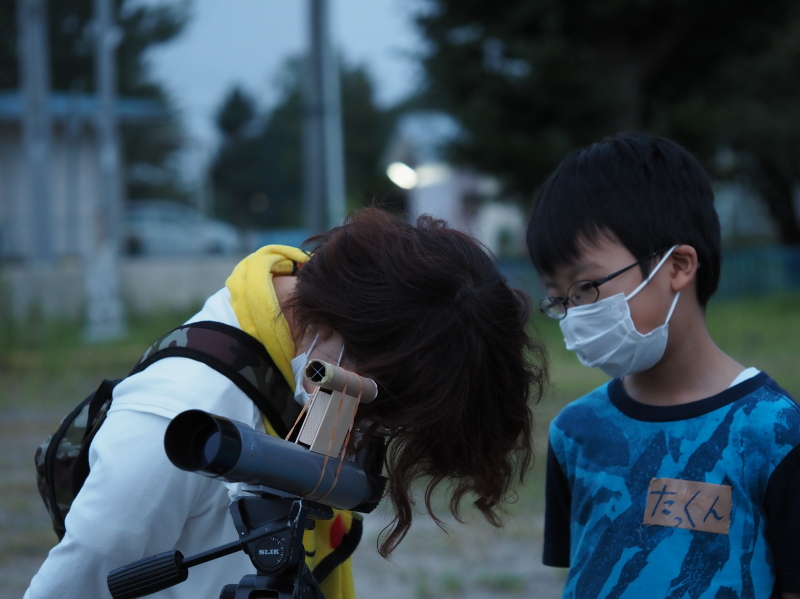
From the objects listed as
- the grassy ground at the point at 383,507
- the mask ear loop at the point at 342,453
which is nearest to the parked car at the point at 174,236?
the grassy ground at the point at 383,507

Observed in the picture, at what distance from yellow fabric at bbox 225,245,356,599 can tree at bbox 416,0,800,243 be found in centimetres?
1300

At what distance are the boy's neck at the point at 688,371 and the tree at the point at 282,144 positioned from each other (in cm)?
2850

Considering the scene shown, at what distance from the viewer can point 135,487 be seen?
4.45 feet

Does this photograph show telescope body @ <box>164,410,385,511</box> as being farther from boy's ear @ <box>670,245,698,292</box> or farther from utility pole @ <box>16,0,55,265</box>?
utility pole @ <box>16,0,55,265</box>

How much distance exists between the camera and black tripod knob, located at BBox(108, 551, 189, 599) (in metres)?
1.16

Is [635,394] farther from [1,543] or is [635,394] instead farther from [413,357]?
[1,543]

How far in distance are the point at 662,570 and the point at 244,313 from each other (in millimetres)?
857

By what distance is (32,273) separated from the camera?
13.9 meters

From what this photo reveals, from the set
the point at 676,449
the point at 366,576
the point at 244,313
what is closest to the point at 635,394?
the point at 676,449

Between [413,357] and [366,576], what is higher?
[413,357]

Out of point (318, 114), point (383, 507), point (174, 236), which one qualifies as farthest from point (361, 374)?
point (174, 236)

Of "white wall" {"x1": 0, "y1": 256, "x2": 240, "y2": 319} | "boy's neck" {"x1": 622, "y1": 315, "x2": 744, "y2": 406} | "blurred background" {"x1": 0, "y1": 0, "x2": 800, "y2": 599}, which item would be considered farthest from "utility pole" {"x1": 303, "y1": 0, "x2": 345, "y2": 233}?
"white wall" {"x1": 0, "y1": 256, "x2": 240, "y2": 319}

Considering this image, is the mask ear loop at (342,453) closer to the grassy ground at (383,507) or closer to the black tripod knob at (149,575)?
the black tripod knob at (149,575)

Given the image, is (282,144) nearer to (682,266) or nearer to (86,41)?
(86,41)
